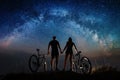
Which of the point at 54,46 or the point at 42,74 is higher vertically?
the point at 54,46

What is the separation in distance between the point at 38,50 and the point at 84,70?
418 centimetres

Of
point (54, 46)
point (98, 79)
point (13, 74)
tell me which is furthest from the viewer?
point (54, 46)

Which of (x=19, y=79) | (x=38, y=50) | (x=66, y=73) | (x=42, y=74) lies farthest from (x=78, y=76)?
(x=38, y=50)

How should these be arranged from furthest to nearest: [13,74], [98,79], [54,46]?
[54,46] < [13,74] < [98,79]

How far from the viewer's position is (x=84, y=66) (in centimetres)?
2538

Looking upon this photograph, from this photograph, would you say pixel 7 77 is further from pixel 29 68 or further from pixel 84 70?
pixel 84 70

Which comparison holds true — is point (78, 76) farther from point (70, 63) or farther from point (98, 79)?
point (70, 63)

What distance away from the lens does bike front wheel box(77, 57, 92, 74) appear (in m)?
25.0

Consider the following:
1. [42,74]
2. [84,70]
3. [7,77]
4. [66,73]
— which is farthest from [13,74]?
[84,70]

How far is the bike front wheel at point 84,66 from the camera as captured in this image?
81.9ft

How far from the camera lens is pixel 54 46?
82.4 feet

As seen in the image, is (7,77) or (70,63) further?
(70,63)

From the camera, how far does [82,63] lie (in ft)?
84.1

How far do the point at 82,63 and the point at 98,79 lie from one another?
15.4ft
